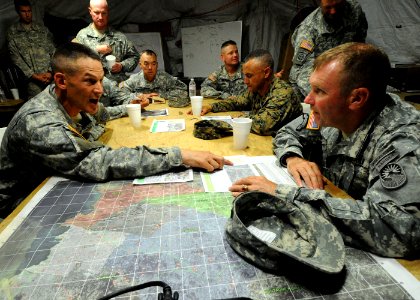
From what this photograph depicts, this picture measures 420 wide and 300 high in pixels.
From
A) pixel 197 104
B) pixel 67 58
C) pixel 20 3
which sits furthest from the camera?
pixel 20 3

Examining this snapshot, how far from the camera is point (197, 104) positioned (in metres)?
2.59

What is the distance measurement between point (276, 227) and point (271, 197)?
0.34 feet

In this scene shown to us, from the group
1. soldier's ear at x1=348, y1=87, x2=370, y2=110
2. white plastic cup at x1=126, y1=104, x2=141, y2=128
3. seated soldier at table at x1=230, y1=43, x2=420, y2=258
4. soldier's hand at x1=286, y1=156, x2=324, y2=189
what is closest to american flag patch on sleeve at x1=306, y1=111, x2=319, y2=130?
seated soldier at table at x1=230, y1=43, x2=420, y2=258

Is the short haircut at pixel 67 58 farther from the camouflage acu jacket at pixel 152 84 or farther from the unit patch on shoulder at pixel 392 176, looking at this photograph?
the camouflage acu jacket at pixel 152 84

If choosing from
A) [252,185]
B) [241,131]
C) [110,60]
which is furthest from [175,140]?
[110,60]

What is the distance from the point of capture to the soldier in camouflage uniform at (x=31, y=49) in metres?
4.77

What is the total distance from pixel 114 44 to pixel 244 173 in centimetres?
367

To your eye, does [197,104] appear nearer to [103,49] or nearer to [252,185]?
[252,185]

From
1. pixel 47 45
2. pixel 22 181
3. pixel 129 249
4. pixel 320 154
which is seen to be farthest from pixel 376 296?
pixel 47 45

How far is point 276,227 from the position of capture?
3.18 ft

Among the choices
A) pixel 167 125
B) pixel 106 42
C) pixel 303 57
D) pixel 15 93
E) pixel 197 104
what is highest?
pixel 106 42

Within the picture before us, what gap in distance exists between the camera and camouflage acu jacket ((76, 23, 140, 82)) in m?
4.11

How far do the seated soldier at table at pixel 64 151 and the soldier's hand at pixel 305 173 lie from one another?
363 mm

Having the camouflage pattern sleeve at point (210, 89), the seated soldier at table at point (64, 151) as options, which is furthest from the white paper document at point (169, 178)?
the camouflage pattern sleeve at point (210, 89)
